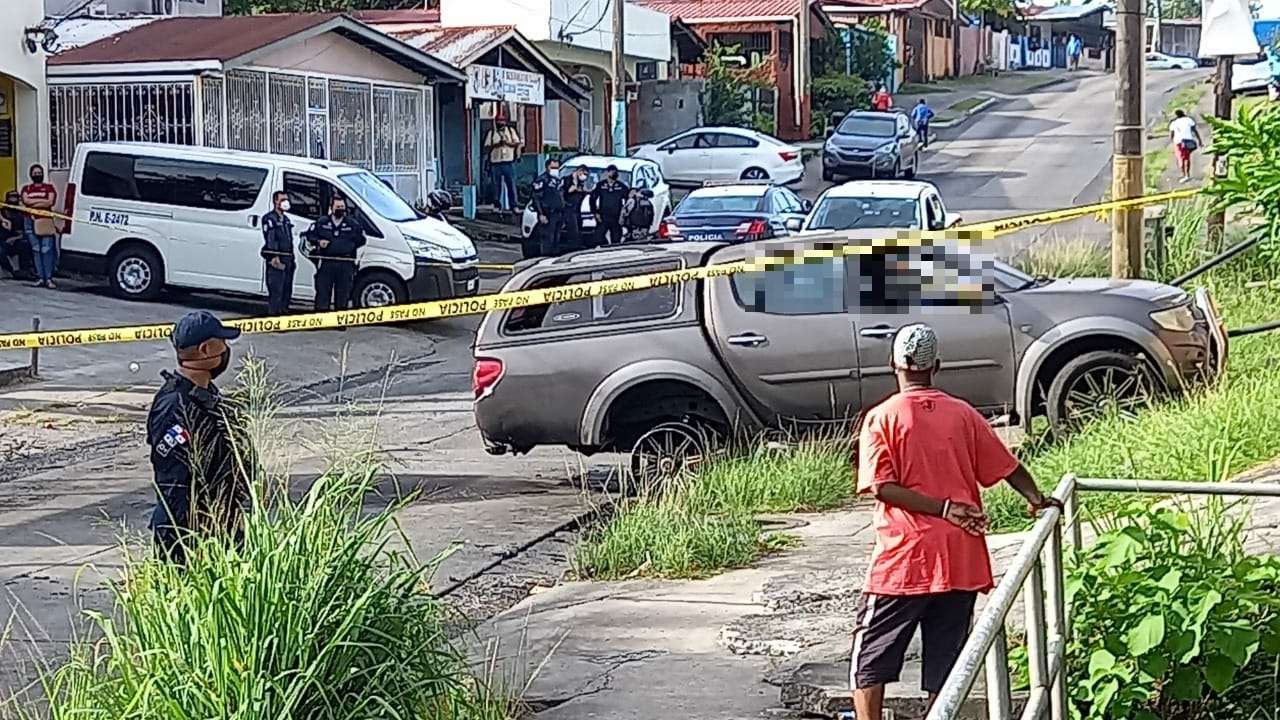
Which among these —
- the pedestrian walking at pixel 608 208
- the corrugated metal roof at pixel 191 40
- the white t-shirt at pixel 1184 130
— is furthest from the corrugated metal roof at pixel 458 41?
the white t-shirt at pixel 1184 130

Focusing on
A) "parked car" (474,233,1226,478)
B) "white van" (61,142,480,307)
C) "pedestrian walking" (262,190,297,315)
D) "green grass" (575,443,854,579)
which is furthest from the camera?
"white van" (61,142,480,307)

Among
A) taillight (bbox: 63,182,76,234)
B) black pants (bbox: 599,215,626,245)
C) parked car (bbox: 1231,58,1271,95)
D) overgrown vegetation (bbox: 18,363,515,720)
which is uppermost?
parked car (bbox: 1231,58,1271,95)

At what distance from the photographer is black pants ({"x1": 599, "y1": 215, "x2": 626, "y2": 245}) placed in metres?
27.0

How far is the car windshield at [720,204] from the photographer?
2500 cm

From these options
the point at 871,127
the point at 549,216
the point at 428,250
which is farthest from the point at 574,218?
the point at 871,127

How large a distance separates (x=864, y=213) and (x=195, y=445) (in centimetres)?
1484

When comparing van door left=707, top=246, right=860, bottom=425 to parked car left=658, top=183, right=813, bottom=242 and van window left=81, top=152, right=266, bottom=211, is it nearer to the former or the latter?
van window left=81, top=152, right=266, bottom=211

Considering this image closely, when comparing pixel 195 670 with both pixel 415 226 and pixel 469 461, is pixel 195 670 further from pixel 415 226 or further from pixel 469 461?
pixel 415 226

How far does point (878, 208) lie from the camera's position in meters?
20.8

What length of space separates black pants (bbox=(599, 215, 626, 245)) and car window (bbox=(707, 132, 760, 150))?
1152 cm

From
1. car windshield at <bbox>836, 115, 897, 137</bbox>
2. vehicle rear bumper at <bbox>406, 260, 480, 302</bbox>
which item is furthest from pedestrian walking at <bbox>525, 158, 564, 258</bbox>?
car windshield at <bbox>836, 115, 897, 137</bbox>

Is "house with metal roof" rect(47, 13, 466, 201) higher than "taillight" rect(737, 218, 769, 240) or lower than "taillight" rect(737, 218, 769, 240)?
higher

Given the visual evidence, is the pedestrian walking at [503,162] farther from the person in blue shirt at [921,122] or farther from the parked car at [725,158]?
the person in blue shirt at [921,122]

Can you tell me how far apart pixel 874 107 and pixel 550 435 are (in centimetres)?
3752
